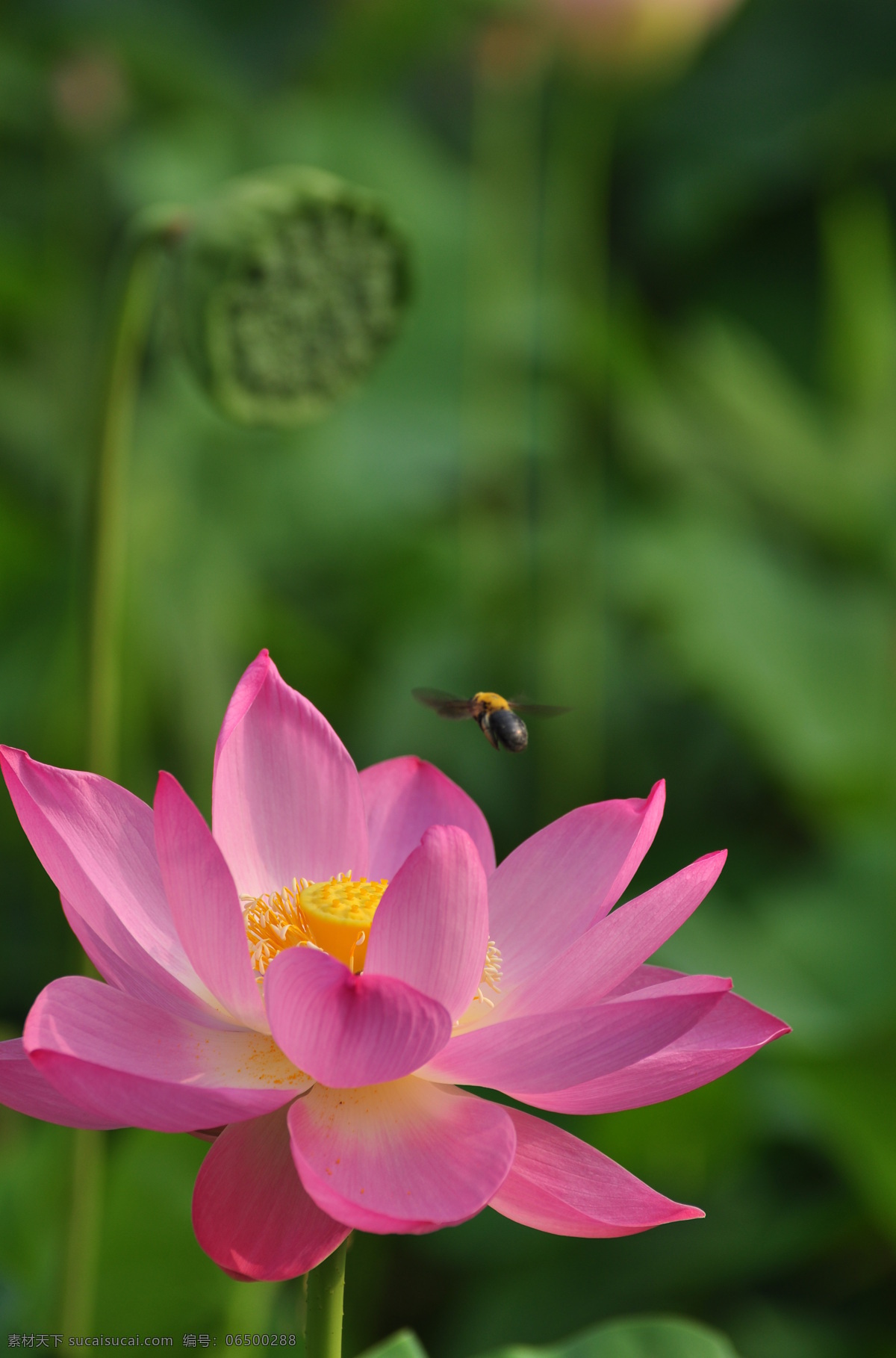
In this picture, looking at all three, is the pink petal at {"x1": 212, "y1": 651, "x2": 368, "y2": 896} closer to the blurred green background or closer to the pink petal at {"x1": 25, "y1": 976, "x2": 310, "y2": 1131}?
the pink petal at {"x1": 25, "y1": 976, "x2": 310, "y2": 1131}

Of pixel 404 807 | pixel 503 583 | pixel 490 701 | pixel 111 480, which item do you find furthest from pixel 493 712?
pixel 503 583

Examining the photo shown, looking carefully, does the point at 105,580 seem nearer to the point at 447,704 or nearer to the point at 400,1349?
the point at 447,704

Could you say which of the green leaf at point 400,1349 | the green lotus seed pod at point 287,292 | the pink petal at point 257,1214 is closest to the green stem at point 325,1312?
the pink petal at point 257,1214

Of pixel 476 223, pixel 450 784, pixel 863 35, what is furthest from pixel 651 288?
pixel 450 784

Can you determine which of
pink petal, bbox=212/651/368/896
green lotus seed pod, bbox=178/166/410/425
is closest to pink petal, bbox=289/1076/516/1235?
pink petal, bbox=212/651/368/896

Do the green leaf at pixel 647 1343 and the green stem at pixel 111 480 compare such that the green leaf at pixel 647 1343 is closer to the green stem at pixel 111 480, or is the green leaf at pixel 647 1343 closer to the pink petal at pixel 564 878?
the pink petal at pixel 564 878

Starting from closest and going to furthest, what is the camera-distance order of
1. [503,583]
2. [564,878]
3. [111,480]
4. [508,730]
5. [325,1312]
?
[325,1312] → [564,878] → [508,730] → [111,480] → [503,583]

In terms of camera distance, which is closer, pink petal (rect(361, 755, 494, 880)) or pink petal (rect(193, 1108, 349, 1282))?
pink petal (rect(193, 1108, 349, 1282))
